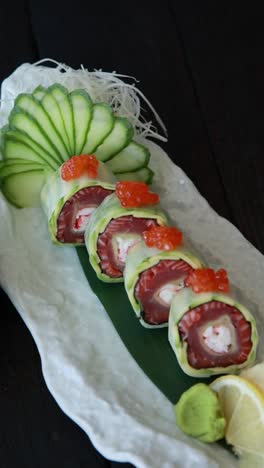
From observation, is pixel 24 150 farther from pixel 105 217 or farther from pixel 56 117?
pixel 105 217

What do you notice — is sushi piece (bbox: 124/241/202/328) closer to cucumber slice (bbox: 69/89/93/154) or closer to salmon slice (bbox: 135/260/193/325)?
salmon slice (bbox: 135/260/193/325)

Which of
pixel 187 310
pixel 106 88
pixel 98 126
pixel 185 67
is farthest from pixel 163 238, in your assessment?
pixel 185 67

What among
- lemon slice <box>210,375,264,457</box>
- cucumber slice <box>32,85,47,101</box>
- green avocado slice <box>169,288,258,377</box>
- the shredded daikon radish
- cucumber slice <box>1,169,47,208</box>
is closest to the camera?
lemon slice <box>210,375,264,457</box>

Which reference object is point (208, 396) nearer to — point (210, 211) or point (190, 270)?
point (190, 270)

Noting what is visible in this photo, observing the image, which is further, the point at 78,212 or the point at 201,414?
the point at 78,212

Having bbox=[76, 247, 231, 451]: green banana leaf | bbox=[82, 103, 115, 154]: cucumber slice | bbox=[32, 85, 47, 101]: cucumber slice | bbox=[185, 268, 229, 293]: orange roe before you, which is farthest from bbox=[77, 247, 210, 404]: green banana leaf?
bbox=[32, 85, 47, 101]: cucumber slice

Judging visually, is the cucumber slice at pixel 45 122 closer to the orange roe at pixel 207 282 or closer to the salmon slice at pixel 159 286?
the salmon slice at pixel 159 286
